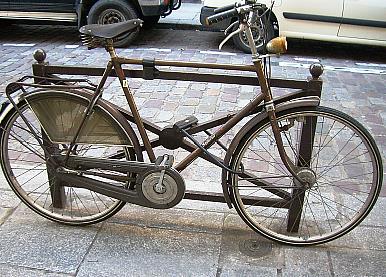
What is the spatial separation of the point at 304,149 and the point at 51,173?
5.23 feet

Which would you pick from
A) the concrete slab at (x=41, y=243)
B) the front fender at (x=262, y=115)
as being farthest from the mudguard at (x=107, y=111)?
the concrete slab at (x=41, y=243)

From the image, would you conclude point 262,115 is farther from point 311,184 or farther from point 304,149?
point 311,184

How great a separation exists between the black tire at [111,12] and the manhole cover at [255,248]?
5.17 meters

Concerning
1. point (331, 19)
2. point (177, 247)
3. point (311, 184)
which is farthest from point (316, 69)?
point (331, 19)

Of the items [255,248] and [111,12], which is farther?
[111,12]

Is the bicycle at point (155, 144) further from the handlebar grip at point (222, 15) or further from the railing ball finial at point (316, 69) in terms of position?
the railing ball finial at point (316, 69)

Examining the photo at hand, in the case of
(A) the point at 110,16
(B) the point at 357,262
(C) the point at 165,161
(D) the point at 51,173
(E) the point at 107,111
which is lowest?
Result: (B) the point at 357,262

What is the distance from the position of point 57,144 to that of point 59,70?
18.3 inches

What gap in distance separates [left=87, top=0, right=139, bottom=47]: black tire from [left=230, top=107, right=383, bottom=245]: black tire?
4012mm

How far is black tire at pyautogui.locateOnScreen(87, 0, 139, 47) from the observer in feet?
24.2

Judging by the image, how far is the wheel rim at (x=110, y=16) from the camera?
24.3ft

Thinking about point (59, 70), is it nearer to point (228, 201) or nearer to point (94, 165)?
point (94, 165)

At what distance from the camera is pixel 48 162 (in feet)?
9.48

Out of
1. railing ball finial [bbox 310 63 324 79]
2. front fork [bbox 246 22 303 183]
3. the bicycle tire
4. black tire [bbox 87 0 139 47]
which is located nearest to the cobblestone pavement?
the bicycle tire
